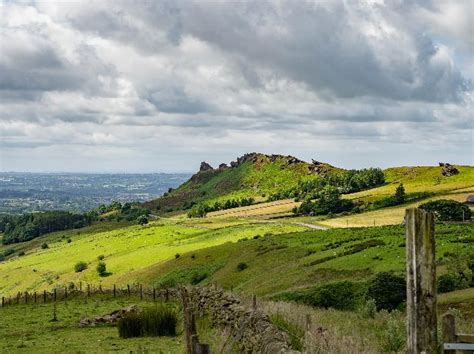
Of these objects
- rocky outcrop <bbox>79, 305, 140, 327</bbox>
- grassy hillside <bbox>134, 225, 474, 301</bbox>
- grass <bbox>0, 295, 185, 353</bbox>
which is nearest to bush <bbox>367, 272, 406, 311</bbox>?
grassy hillside <bbox>134, 225, 474, 301</bbox>

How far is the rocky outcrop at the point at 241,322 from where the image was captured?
588 inches

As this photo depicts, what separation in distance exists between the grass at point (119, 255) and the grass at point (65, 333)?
180 feet

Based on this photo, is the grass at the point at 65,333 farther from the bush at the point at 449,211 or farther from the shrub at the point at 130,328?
the bush at the point at 449,211

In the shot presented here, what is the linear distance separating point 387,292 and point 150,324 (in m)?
20.6

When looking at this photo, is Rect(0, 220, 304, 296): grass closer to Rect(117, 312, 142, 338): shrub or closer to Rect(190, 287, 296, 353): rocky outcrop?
Rect(117, 312, 142, 338): shrub

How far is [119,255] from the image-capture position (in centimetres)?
14050

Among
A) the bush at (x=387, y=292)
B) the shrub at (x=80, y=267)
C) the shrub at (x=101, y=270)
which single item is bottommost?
the shrub at (x=80, y=267)

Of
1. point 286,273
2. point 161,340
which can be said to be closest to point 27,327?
point 161,340

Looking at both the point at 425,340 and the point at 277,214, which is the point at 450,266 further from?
the point at 277,214

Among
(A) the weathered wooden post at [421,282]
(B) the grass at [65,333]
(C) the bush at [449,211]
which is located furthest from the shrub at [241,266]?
(A) the weathered wooden post at [421,282]

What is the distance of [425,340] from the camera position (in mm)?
9289

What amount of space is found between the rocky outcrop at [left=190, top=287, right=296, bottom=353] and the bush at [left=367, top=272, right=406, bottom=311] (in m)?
16.4

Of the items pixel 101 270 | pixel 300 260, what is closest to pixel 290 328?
pixel 300 260

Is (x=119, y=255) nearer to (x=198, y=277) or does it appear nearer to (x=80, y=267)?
(x=80, y=267)
